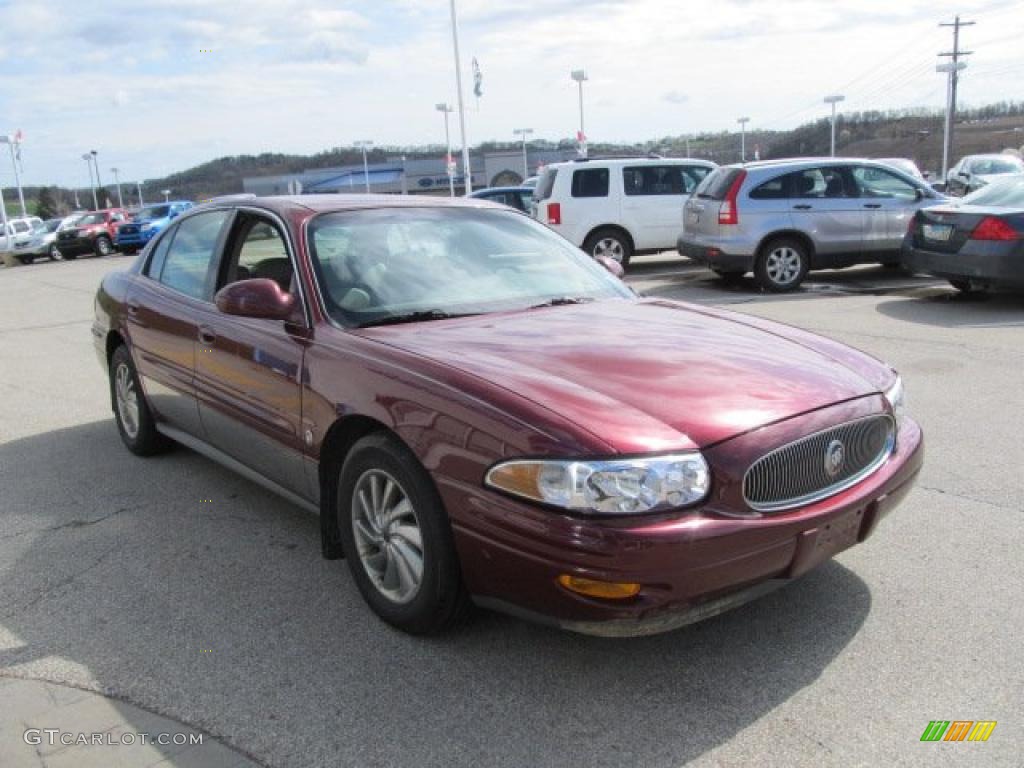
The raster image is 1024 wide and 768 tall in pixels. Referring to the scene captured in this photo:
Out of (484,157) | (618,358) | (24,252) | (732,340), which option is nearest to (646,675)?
(618,358)

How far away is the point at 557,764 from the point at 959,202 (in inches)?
394

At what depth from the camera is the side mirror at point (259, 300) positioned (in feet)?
11.8

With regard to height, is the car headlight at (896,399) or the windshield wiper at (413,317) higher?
the windshield wiper at (413,317)

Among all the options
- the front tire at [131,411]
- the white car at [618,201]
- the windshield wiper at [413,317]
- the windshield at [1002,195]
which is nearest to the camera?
the windshield wiper at [413,317]

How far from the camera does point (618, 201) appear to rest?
48.1 feet

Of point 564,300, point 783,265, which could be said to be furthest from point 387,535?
point 783,265

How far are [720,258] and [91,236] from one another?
90.3ft

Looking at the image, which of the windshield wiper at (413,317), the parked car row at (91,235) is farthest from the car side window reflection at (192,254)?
the parked car row at (91,235)

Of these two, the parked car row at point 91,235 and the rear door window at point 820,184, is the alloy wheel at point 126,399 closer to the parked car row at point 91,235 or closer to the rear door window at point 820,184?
the rear door window at point 820,184

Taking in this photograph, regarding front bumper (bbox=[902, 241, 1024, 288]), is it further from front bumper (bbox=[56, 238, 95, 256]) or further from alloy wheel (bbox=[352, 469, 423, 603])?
front bumper (bbox=[56, 238, 95, 256])

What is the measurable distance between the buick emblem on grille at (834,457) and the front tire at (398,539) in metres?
1.24

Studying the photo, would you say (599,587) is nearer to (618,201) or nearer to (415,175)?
(618,201)

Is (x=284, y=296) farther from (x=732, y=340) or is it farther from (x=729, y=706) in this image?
(x=729, y=706)

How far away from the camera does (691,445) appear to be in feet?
8.54
